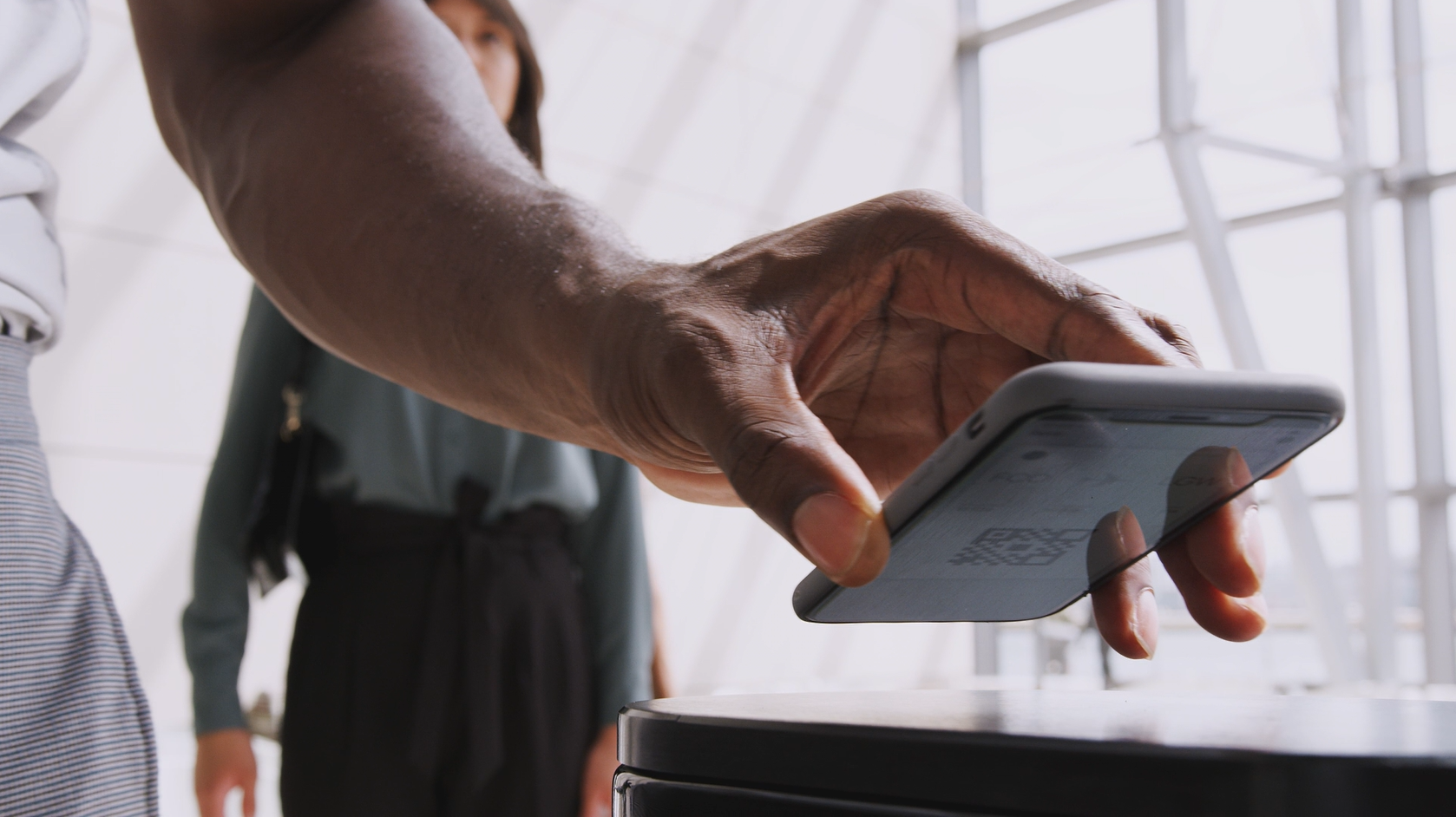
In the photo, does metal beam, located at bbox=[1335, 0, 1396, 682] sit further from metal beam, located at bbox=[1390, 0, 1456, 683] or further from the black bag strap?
the black bag strap

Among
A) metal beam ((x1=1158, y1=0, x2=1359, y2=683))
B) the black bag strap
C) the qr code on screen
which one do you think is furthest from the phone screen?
metal beam ((x1=1158, y1=0, x2=1359, y2=683))

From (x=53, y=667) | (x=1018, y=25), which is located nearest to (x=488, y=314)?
(x=53, y=667)

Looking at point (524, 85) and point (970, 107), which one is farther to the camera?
point (970, 107)

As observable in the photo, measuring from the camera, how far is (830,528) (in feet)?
1.14

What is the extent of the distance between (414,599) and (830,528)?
1.19 meters

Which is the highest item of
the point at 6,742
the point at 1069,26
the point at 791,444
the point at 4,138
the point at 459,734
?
the point at 1069,26

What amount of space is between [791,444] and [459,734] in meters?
1.18

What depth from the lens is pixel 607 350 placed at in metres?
0.44

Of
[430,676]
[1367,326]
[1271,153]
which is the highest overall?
[1271,153]

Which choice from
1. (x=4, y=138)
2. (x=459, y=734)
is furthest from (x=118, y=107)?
(x=4, y=138)

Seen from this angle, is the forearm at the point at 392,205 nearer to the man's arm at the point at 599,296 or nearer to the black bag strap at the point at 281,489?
the man's arm at the point at 599,296

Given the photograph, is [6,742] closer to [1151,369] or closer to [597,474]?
[1151,369]

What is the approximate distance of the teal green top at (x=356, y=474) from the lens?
1.48m

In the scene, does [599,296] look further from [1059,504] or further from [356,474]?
[356,474]
